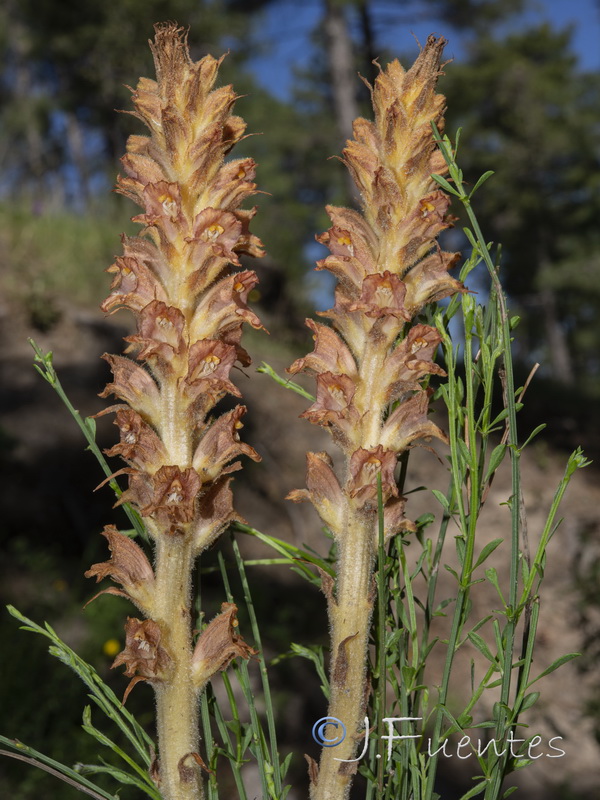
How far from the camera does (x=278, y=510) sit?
298 inches

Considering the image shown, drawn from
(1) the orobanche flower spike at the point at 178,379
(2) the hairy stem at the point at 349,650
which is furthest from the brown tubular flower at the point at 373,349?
(1) the orobanche flower spike at the point at 178,379

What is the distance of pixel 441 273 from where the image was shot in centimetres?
85

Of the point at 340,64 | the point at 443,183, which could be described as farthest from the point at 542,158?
the point at 443,183

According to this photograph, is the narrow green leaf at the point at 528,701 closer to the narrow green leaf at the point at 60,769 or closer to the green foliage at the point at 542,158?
A: the narrow green leaf at the point at 60,769

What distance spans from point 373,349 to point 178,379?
0.22m

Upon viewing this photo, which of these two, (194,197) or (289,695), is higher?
(289,695)

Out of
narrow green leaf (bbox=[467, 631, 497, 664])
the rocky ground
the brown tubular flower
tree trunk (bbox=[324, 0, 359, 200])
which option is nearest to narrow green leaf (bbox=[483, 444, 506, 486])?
the brown tubular flower

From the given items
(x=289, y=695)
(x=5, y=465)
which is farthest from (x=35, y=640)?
(x=5, y=465)

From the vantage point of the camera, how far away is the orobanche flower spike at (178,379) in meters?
0.78

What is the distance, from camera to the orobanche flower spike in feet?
2.56

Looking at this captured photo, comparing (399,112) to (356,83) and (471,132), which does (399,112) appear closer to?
(356,83)

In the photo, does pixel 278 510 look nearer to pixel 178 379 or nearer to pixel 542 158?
pixel 178 379

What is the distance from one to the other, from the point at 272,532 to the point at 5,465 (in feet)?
8.38

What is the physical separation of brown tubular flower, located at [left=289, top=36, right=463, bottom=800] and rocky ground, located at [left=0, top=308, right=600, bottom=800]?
396 centimetres
